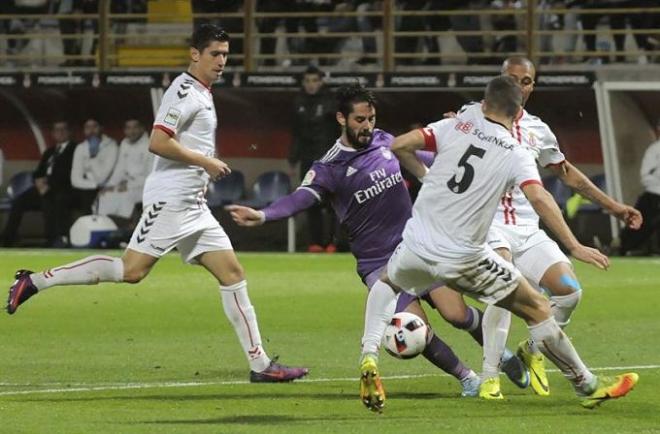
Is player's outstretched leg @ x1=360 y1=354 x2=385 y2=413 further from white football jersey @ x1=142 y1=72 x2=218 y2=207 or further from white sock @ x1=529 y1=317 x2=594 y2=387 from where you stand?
white football jersey @ x1=142 y1=72 x2=218 y2=207

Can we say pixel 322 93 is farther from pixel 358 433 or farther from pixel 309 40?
pixel 358 433

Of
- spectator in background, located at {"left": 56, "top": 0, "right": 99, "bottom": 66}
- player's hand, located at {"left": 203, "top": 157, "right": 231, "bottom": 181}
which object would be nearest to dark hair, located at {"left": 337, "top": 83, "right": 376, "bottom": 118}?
player's hand, located at {"left": 203, "top": 157, "right": 231, "bottom": 181}

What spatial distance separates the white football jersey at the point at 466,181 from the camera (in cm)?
944

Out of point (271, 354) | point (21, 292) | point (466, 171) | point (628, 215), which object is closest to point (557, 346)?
point (466, 171)

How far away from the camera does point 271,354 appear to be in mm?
13273

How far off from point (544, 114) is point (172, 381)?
16.4 meters

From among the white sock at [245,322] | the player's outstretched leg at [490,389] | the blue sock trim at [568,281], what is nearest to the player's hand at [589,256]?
the blue sock trim at [568,281]

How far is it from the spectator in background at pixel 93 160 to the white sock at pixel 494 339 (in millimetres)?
17339

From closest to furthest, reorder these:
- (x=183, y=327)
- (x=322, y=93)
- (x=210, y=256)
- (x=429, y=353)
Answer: (x=429, y=353)
(x=210, y=256)
(x=183, y=327)
(x=322, y=93)

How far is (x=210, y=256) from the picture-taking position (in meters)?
11.4

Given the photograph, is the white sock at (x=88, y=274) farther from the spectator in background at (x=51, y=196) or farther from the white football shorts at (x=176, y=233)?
the spectator in background at (x=51, y=196)

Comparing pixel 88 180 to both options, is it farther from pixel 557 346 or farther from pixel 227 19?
pixel 557 346

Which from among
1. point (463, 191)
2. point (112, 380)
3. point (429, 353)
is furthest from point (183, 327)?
point (463, 191)

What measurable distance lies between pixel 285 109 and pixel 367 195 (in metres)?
17.6
